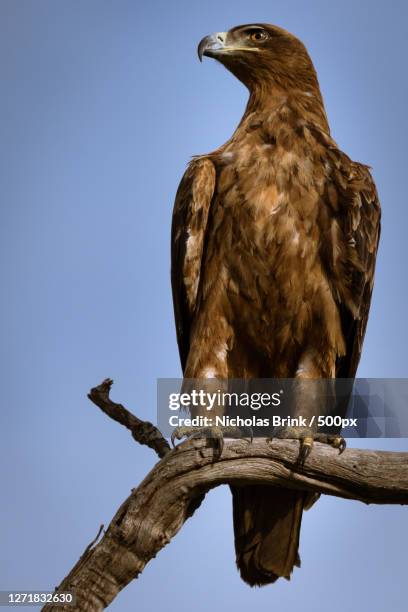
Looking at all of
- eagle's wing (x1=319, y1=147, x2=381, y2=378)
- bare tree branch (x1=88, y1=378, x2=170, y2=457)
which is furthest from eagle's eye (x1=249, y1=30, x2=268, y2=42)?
bare tree branch (x1=88, y1=378, x2=170, y2=457)

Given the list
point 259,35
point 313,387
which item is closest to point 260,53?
point 259,35

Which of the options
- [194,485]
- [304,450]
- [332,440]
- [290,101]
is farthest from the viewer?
[290,101]

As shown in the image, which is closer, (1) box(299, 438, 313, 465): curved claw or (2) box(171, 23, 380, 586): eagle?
(1) box(299, 438, 313, 465): curved claw

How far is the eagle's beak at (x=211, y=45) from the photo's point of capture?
26.9 feet

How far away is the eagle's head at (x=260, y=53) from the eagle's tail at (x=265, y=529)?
331cm

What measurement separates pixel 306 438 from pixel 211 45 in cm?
351

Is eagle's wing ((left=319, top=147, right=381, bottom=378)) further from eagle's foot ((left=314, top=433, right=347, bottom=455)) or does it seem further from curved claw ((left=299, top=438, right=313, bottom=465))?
curved claw ((left=299, top=438, right=313, bottom=465))

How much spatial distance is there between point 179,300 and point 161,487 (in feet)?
6.68

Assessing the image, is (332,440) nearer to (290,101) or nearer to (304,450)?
(304,450)

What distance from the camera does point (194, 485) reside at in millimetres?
6062

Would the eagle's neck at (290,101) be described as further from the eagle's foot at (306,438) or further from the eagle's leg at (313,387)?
the eagle's foot at (306,438)

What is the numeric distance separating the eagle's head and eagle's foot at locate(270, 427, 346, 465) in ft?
9.77

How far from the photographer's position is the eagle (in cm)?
726

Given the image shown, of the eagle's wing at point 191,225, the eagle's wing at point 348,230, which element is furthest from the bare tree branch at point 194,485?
the eagle's wing at point 191,225
